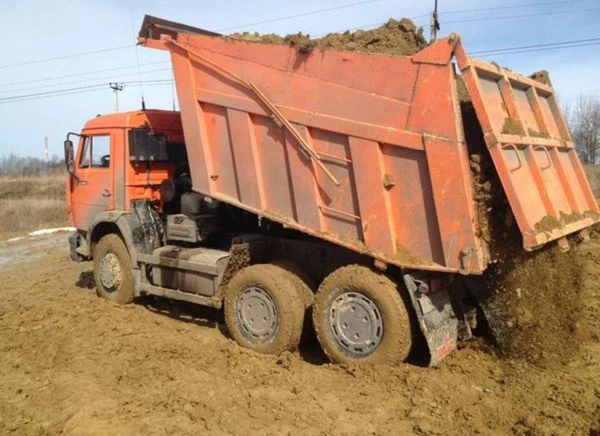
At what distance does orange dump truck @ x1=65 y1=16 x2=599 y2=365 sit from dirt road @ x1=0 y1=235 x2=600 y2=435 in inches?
12.6

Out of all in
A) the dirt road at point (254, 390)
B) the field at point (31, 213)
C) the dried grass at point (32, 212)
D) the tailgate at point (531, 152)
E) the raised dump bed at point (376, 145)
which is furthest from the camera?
the dried grass at point (32, 212)

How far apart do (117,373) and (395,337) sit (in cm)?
269

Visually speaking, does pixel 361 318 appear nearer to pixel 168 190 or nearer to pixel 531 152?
pixel 531 152

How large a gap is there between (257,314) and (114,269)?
115 inches

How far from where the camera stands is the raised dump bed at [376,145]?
443 centimetres

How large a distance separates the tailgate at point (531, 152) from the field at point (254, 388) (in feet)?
3.05

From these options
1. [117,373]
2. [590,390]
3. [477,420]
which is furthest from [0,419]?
[590,390]

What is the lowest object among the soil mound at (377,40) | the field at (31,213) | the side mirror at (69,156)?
the soil mound at (377,40)

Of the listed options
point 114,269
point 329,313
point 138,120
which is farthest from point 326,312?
point 138,120

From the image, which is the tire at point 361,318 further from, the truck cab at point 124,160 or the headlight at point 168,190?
the truck cab at point 124,160

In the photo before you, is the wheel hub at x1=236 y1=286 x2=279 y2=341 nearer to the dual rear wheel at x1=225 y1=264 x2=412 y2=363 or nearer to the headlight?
the dual rear wheel at x1=225 y1=264 x2=412 y2=363

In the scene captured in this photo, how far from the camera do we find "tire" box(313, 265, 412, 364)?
15.9 feet

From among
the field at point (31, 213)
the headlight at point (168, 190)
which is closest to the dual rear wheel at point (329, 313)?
the headlight at point (168, 190)

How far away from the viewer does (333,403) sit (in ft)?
14.6
